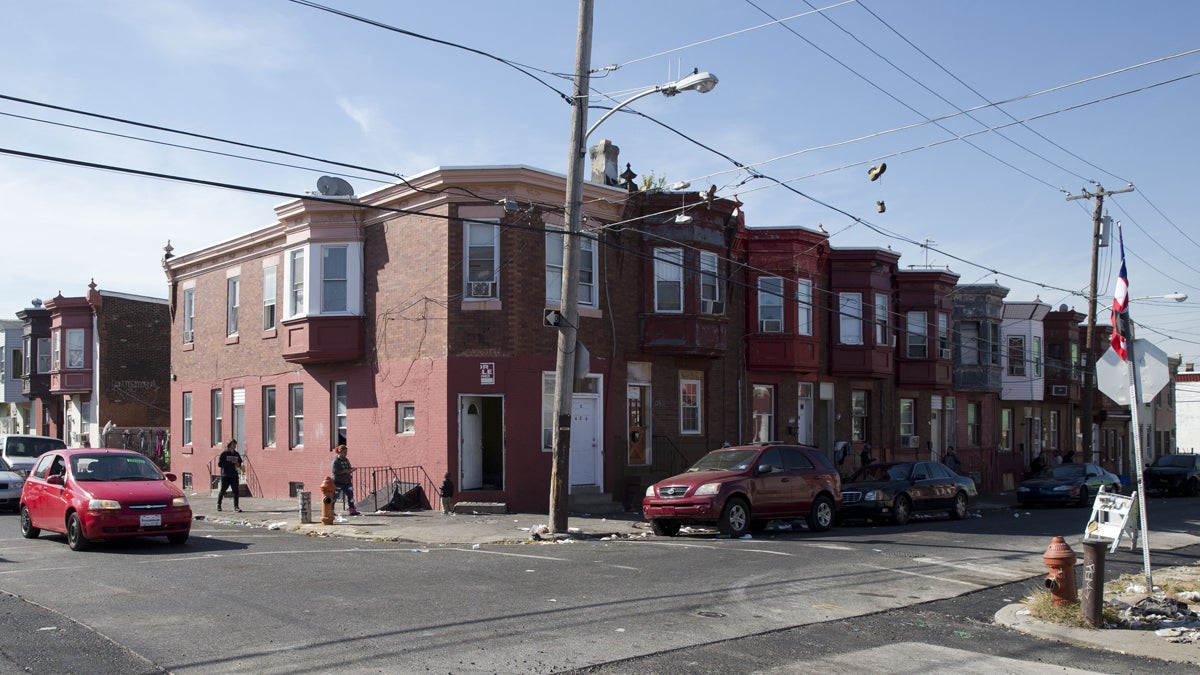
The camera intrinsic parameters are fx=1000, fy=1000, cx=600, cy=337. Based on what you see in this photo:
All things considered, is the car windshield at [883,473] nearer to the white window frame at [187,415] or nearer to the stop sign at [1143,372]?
the stop sign at [1143,372]

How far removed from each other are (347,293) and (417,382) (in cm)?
336

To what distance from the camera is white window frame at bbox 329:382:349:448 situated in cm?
2503

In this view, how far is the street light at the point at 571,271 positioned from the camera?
1741 centimetres

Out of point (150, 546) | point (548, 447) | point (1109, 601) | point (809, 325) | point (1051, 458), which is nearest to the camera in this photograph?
point (1109, 601)

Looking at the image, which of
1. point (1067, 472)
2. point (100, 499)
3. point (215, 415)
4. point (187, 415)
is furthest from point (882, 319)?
point (100, 499)

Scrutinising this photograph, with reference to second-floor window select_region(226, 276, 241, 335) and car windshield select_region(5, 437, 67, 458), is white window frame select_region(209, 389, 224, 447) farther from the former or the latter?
car windshield select_region(5, 437, 67, 458)

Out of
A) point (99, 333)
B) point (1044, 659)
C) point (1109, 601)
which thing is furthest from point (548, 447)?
point (99, 333)

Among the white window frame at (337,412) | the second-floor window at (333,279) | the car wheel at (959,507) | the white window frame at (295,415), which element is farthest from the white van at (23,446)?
the car wheel at (959,507)

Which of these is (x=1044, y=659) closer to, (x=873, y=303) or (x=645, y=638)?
(x=645, y=638)

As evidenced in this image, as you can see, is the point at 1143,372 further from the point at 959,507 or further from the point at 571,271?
the point at 959,507

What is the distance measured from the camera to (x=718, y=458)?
1912 centimetres

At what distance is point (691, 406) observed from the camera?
26.8m

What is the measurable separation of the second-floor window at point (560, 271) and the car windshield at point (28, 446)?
1435 centimetres

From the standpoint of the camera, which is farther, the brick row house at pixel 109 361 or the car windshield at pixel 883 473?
the brick row house at pixel 109 361
